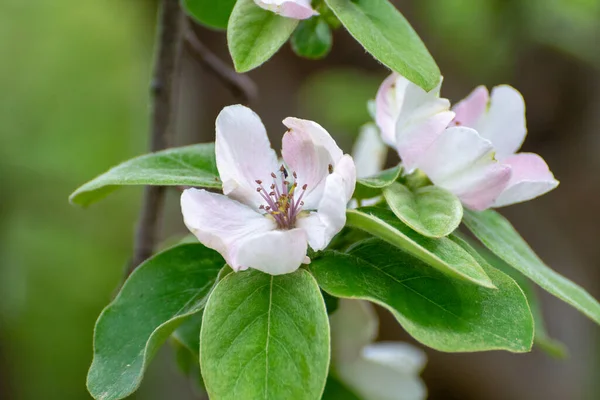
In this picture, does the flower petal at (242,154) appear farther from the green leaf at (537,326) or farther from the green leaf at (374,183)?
the green leaf at (537,326)

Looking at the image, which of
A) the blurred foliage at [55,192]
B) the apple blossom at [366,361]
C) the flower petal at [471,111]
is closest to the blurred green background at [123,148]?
the blurred foliage at [55,192]

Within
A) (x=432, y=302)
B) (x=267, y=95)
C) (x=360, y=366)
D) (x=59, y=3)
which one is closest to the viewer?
(x=432, y=302)

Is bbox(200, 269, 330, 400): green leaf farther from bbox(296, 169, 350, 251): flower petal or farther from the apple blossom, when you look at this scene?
the apple blossom

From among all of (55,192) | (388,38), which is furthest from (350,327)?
(55,192)

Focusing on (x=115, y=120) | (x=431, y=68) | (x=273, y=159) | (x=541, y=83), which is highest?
(x=431, y=68)

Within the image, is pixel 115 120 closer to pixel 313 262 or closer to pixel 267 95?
pixel 267 95

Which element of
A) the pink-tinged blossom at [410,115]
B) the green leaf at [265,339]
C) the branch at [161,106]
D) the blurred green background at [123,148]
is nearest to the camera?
the green leaf at [265,339]

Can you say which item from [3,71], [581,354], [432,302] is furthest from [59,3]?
[432,302]

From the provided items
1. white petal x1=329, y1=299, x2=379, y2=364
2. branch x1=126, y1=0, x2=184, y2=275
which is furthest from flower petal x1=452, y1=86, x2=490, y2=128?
branch x1=126, y1=0, x2=184, y2=275
